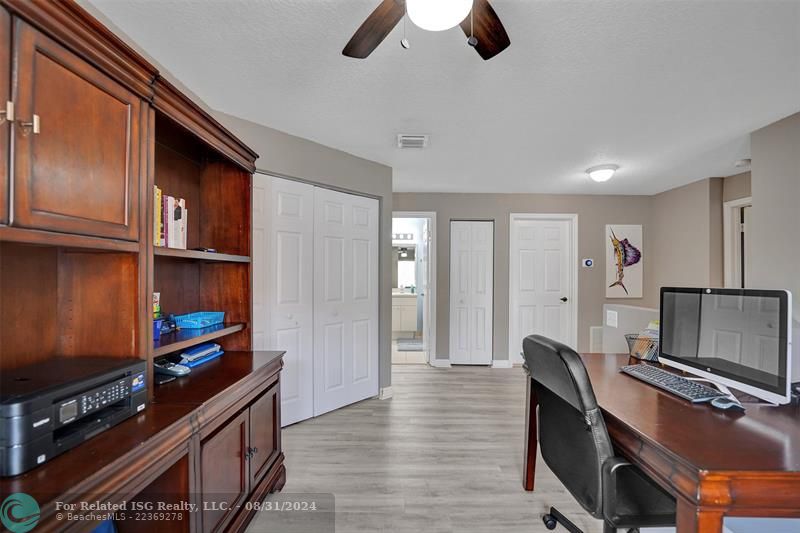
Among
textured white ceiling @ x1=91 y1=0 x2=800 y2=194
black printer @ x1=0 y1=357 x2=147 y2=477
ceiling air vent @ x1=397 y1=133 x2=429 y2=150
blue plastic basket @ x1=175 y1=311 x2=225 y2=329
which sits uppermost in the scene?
textured white ceiling @ x1=91 y1=0 x2=800 y2=194

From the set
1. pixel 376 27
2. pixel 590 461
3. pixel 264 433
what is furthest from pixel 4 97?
pixel 590 461

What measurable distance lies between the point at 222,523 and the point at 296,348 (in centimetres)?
152

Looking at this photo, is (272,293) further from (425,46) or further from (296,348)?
(425,46)

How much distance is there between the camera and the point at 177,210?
5.26 ft

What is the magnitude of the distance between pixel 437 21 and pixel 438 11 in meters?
0.03

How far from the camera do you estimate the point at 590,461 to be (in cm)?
125

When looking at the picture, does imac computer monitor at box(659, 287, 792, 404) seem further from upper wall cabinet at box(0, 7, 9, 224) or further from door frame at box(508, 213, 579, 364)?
door frame at box(508, 213, 579, 364)

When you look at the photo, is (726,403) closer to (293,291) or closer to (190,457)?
(190,457)

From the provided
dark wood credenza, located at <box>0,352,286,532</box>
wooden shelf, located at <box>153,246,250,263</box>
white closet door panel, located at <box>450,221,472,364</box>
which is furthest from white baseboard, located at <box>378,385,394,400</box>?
wooden shelf, located at <box>153,246,250,263</box>

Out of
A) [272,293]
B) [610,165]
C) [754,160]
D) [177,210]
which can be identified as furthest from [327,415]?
[754,160]

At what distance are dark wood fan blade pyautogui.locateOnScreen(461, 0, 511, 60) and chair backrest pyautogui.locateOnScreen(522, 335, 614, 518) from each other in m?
1.19

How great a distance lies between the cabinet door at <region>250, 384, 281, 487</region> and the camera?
1670mm

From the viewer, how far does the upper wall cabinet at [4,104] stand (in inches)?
30.2

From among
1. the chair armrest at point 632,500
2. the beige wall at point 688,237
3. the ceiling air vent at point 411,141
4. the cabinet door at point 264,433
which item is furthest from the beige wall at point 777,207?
the cabinet door at point 264,433
